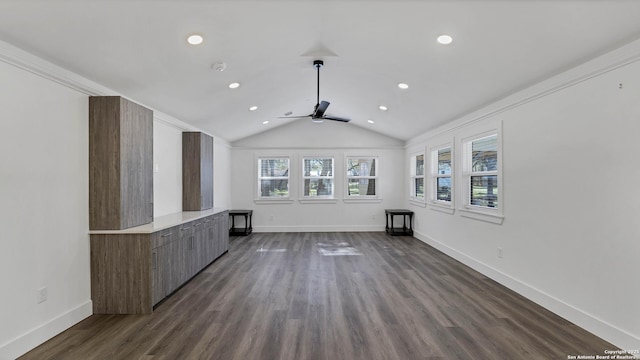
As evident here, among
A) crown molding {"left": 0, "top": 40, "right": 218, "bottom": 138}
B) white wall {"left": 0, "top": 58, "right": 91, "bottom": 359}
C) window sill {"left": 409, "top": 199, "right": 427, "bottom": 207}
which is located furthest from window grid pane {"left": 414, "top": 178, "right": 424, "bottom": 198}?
white wall {"left": 0, "top": 58, "right": 91, "bottom": 359}

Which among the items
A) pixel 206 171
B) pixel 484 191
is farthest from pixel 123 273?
pixel 484 191

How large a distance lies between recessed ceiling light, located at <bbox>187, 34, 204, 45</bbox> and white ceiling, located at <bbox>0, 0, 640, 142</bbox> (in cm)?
6

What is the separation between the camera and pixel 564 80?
3.08 meters

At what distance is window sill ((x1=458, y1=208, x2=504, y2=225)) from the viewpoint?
4166 millimetres

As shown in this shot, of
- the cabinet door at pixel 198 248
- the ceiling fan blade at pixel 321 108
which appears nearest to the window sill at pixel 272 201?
the cabinet door at pixel 198 248

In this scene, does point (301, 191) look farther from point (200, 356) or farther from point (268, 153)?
point (200, 356)

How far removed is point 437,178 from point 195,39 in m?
5.27

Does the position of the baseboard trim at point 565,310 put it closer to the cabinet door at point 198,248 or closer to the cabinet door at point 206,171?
the cabinet door at point 198,248

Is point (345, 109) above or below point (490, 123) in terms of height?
above

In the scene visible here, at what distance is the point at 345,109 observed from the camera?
6934mm

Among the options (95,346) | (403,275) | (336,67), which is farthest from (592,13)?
(95,346)

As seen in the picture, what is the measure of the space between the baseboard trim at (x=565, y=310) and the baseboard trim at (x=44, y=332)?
15.8ft

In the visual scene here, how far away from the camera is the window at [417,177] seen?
7.41 meters

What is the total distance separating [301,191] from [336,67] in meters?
4.52
